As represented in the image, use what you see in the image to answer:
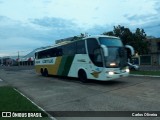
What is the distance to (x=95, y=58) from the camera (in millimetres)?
17344

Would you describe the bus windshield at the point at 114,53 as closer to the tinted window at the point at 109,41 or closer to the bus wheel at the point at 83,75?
the tinted window at the point at 109,41

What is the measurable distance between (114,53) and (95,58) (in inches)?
53.2

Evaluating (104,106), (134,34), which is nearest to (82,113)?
(104,106)

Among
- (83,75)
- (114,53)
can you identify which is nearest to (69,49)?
(83,75)

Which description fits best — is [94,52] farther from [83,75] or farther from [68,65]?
[68,65]

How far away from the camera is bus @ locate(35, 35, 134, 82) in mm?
16533

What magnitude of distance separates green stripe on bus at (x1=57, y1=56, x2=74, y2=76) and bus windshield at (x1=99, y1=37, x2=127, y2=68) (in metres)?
4.38

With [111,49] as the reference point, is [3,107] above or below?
below

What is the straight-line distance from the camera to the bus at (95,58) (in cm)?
1653

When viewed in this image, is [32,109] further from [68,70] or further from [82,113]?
[68,70]

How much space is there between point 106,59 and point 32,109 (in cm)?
808

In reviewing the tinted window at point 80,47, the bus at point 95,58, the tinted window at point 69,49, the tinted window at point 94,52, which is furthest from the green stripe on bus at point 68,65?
the tinted window at point 94,52

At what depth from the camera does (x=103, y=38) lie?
56.6ft

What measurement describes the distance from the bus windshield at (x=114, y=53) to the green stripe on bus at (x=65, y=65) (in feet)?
14.4
